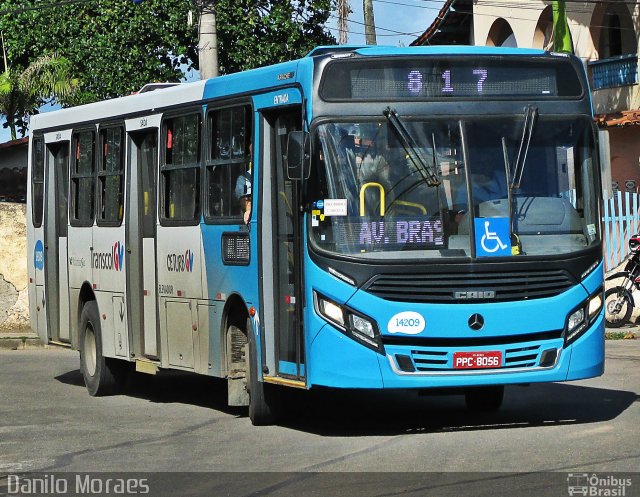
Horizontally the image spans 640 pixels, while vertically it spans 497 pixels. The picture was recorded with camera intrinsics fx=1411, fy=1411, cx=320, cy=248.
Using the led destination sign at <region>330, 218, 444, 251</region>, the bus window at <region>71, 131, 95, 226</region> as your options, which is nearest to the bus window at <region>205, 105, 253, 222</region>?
the led destination sign at <region>330, 218, 444, 251</region>

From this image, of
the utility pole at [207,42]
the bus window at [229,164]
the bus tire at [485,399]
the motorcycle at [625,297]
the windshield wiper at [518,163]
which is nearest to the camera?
the windshield wiper at [518,163]

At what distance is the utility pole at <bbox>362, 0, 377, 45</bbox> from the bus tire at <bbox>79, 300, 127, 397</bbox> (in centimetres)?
1635

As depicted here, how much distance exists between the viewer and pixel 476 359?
1062cm

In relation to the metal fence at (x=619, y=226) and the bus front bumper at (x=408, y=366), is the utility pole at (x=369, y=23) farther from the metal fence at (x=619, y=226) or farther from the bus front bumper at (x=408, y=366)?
the bus front bumper at (x=408, y=366)

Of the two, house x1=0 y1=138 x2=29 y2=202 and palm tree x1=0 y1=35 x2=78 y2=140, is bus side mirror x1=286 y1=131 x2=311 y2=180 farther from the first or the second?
house x1=0 y1=138 x2=29 y2=202

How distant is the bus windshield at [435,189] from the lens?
10.6 metres

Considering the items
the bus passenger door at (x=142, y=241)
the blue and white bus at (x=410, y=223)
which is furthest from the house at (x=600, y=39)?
the blue and white bus at (x=410, y=223)

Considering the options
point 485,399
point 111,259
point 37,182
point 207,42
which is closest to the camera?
point 485,399

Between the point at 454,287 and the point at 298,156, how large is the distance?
1.54 metres

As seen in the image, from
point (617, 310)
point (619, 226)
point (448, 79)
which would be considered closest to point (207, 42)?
point (617, 310)

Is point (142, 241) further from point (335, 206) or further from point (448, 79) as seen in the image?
point (448, 79)

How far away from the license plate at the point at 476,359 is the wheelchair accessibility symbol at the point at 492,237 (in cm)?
75

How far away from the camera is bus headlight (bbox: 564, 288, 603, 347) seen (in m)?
10.9

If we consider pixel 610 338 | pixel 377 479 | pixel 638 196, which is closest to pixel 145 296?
pixel 377 479
